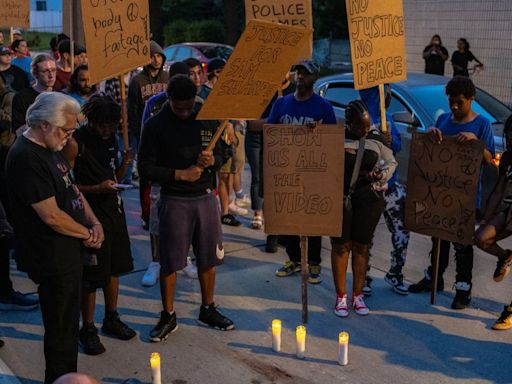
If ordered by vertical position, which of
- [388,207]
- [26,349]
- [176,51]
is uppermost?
[176,51]

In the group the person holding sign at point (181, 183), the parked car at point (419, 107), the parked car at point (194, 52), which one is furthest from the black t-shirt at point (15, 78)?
the parked car at point (194, 52)

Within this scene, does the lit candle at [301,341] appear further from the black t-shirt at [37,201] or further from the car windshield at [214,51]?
the car windshield at [214,51]

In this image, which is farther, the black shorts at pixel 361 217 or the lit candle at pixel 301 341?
the black shorts at pixel 361 217

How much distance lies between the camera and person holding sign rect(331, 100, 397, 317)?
16.3 feet

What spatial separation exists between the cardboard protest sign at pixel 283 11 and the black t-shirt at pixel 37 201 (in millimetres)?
2685

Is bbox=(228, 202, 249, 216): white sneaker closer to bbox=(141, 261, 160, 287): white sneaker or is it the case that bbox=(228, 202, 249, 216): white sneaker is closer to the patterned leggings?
bbox=(141, 261, 160, 287): white sneaker

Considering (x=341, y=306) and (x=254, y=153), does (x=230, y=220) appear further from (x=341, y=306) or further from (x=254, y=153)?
(x=341, y=306)

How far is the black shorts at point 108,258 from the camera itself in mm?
4512

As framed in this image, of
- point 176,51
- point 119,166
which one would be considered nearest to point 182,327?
point 119,166

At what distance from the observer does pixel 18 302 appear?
5379 millimetres

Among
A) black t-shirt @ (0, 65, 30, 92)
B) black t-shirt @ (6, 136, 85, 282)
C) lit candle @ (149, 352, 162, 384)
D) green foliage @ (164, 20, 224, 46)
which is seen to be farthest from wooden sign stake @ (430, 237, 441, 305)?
green foliage @ (164, 20, 224, 46)

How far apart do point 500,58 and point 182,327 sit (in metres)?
13.2

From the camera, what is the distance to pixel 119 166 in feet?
16.2

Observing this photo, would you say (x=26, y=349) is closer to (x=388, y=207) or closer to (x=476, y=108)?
(x=388, y=207)
